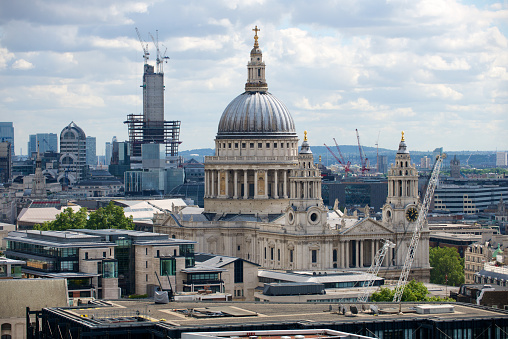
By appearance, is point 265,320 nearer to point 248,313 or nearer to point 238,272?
point 248,313

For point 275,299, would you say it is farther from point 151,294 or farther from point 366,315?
point 366,315

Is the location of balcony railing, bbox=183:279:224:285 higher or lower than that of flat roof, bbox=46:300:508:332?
higher

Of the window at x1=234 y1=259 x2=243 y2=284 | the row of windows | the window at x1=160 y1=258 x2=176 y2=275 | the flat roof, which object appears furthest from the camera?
the window at x1=234 y1=259 x2=243 y2=284

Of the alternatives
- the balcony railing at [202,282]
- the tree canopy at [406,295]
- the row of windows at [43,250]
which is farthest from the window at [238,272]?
the row of windows at [43,250]

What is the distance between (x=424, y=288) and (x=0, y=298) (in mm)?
51018

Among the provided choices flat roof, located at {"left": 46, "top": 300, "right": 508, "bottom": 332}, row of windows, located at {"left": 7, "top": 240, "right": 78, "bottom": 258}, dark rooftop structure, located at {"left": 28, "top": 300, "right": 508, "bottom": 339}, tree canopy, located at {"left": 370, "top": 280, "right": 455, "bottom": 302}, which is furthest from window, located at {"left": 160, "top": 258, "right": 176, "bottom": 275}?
dark rooftop structure, located at {"left": 28, "top": 300, "right": 508, "bottom": 339}

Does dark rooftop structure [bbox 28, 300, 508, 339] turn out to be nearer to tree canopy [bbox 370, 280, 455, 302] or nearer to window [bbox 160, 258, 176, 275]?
tree canopy [bbox 370, 280, 455, 302]

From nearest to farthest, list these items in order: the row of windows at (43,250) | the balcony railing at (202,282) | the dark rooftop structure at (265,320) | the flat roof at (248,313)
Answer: the dark rooftop structure at (265,320) < the flat roof at (248,313) < the row of windows at (43,250) < the balcony railing at (202,282)

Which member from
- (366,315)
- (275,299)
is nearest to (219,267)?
(275,299)

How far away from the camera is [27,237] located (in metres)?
179

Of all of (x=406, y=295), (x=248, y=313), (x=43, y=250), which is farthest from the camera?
(x=43, y=250)

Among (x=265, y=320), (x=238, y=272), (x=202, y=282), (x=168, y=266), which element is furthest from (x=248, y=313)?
(x=238, y=272)

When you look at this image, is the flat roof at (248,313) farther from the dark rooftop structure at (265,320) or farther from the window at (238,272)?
the window at (238,272)

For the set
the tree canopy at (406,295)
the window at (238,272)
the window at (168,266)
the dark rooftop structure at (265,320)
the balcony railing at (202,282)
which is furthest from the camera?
the window at (238,272)
